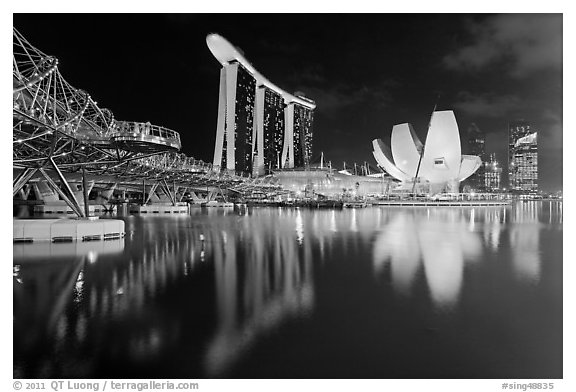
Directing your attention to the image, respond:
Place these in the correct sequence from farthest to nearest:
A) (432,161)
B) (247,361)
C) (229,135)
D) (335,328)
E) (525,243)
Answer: (432,161)
(229,135)
(525,243)
(335,328)
(247,361)

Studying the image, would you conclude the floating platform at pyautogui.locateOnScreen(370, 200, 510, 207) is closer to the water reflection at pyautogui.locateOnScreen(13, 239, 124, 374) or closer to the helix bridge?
the helix bridge

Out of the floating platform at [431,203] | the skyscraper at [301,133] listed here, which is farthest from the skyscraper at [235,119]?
the skyscraper at [301,133]

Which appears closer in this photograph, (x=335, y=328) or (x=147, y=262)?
(x=335, y=328)

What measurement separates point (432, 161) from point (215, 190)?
37.3 metres

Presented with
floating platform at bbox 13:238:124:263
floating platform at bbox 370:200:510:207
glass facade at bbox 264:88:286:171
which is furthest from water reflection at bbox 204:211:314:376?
glass facade at bbox 264:88:286:171

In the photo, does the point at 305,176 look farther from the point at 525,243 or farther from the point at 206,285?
the point at 206,285

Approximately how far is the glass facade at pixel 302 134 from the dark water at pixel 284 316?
341 feet

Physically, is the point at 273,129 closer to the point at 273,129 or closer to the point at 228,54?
the point at 273,129

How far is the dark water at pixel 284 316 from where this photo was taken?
345 centimetres

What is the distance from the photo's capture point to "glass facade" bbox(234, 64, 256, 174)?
252ft

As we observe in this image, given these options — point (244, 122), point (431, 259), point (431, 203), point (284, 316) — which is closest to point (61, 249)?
point (284, 316)
